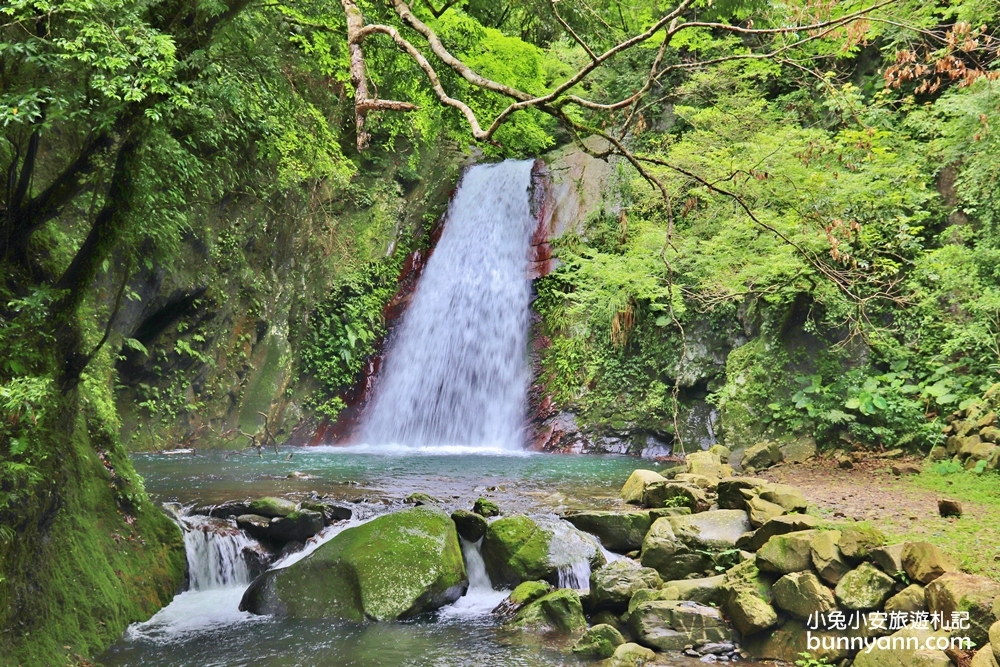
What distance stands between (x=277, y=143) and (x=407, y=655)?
223 inches

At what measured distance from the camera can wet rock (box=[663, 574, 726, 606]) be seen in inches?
218

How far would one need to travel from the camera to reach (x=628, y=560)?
6641mm

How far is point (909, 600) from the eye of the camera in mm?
4582

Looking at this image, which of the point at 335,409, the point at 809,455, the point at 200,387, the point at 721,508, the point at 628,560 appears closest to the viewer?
the point at 628,560

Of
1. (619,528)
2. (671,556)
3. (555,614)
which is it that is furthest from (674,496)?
(555,614)

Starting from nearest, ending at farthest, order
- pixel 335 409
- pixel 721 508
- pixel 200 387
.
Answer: pixel 721 508
pixel 200 387
pixel 335 409

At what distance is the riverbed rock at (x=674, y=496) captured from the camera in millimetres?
7598

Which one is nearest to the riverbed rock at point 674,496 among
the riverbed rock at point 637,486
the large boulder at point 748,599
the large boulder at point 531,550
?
the riverbed rock at point 637,486

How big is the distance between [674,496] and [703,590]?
2.24m

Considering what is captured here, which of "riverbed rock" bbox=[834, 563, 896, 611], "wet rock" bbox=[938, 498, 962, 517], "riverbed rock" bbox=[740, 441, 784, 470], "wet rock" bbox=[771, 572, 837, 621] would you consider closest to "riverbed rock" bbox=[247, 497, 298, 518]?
"wet rock" bbox=[771, 572, 837, 621]

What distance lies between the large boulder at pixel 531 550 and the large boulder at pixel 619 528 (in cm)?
16

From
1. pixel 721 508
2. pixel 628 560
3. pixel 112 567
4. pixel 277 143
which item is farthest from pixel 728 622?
pixel 277 143

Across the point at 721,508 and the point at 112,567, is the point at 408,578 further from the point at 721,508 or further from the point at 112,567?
the point at 721,508

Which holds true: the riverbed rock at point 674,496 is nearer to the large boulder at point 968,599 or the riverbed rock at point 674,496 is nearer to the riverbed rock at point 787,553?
the riverbed rock at point 787,553
